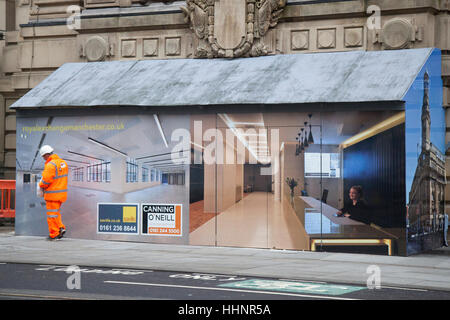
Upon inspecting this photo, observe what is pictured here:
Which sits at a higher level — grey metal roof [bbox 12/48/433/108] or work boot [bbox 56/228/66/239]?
grey metal roof [bbox 12/48/433/108]

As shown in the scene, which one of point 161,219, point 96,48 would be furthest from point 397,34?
point 96,48

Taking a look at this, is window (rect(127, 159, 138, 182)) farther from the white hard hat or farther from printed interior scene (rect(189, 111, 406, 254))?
the white hard hat

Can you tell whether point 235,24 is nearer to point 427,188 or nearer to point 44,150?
point 44,150

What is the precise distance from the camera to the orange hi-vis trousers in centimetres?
1744

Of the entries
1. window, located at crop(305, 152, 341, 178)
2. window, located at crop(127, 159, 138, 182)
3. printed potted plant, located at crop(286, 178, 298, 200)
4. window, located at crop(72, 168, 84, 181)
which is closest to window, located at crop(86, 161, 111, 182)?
window, located at crop(72, 168, 84, 181)

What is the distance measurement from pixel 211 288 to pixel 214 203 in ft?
20.7

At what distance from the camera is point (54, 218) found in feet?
57.4

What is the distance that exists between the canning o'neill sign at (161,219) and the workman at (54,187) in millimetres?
1880

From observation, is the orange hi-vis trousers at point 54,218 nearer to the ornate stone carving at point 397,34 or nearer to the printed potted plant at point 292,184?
the printed potted plant at point 292,184

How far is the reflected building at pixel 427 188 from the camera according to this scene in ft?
50.7

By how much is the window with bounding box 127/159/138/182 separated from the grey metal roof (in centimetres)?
133

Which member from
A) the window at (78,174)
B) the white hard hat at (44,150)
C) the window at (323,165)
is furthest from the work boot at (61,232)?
the window at (323,165)
